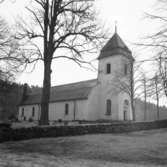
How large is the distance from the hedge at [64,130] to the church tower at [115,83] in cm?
1059

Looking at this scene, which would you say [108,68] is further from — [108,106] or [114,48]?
[108,106]

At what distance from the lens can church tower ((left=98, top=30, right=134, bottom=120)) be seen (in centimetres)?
3444

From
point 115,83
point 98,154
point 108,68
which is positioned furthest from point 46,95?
point 108,68

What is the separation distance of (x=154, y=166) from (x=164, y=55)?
5.19 meters

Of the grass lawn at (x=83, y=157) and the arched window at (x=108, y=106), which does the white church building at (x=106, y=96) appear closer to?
the arched window at (x=108, y=106)

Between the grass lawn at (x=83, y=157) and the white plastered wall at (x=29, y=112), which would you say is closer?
the grass lawn at (x=83, y=157)

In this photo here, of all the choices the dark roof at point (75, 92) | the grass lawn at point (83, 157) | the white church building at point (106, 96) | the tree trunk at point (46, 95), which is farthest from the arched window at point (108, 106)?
the grass lawn at point (83, 157)

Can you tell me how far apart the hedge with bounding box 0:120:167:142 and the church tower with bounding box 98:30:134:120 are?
10.6 meters

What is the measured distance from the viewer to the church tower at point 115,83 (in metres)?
34.4

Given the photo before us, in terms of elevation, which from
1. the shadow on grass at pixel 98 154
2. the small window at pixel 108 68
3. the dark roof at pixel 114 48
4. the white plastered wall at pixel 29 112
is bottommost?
the shadow on grass at pixel 98 154

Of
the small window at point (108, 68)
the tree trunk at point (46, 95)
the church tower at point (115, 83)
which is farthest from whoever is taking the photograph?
the small window at point (108, 68)

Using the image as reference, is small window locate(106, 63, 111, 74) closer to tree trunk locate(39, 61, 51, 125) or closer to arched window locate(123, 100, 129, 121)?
arched window locate(123, 100, 129, 121)

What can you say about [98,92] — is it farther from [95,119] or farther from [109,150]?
[109,150]

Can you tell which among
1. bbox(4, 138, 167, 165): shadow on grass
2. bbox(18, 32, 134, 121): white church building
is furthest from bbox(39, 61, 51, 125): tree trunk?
bbox(18, 32, 134, 121): white church building
